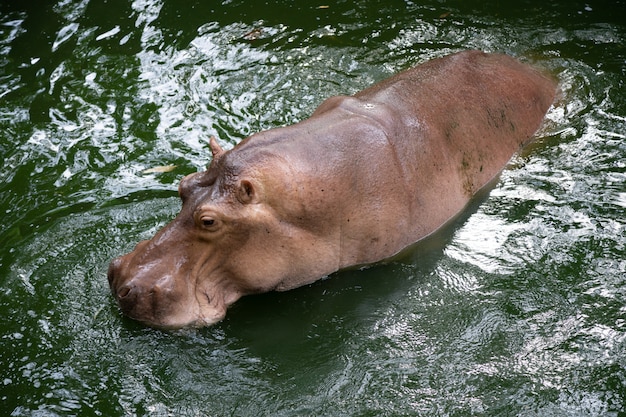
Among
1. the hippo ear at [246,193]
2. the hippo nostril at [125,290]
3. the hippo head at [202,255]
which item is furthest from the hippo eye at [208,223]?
the hippo nostril at [125,290]

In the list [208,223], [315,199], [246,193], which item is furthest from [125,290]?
[315,199]

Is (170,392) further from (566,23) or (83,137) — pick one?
(566,23)

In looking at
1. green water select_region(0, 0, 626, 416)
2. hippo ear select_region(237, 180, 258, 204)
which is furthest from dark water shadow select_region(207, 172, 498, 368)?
hippo ear select_region(237, 180, 258, 204)

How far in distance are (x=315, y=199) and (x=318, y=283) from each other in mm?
610

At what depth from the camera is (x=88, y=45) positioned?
314 inches

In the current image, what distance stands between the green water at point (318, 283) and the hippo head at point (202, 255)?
0.58 ft

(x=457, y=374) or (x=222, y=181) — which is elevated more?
(x=222, y=181)

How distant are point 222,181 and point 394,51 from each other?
3.45 metres

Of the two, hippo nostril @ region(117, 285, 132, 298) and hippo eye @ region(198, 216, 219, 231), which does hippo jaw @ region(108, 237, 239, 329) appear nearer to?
hippo nostril @ region(117, 285, 132, 298)

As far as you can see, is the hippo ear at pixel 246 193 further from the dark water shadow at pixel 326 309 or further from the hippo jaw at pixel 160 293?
the dark water shadow at pixel 326 309

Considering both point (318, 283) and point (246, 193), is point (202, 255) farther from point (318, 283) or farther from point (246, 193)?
point (318, 283)

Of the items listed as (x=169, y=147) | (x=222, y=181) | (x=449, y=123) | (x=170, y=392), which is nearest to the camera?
(x=170, y=392)

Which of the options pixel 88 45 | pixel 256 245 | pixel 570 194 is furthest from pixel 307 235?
pixel 88 45

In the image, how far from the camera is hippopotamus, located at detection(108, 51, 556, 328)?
454cm
